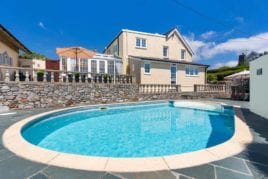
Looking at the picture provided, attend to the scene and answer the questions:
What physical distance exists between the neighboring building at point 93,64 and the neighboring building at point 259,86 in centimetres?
1365

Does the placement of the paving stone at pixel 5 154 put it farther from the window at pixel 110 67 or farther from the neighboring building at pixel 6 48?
the window at pixel 110 67

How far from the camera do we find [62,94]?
41.4 ft

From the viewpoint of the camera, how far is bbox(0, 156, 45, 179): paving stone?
9.05ft

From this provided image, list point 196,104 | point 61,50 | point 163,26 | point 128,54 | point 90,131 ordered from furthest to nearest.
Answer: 1. point 163,26
2. point 128,54
3. point 61,50
4. point 196,104
5. point 90,131

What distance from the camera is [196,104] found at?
14.2m

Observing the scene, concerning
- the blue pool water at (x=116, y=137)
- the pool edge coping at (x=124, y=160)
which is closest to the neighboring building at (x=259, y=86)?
the blue pool water at (x=116, y=137)

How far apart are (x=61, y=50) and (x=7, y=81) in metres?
6.11

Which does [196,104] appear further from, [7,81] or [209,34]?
[209,34]

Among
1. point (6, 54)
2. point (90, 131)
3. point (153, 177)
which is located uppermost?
point (6, 54)

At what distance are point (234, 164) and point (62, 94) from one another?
1218 cm

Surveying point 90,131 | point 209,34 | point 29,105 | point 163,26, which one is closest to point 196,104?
point 90,131

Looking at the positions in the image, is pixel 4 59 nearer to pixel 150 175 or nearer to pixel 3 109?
pixel 3 109

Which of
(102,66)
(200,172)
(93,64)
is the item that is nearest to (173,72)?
(102,66)

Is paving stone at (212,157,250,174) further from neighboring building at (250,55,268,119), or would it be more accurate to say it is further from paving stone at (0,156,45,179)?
neighboring building at (250,55,268,119)
